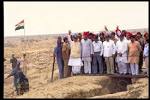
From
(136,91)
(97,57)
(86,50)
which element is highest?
(86,50)

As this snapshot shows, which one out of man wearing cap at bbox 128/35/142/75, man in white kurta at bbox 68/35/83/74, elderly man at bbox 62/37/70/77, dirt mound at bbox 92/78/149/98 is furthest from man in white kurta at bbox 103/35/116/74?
elderly man at bbox 62/37/70/77

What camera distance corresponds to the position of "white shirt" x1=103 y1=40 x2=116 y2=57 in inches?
618

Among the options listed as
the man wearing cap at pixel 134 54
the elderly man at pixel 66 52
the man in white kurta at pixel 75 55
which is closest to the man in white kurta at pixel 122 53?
the man wearing cap at pixel 134 54

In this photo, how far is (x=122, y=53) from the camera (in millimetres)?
15508

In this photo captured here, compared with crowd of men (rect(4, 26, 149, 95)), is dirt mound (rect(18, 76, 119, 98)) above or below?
below

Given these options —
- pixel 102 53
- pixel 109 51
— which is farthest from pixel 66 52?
pixel 109 51

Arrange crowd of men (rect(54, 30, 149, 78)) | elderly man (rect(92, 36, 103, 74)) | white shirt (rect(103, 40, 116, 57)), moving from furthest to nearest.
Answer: elderly man (rect(92, 36, 103, 74)), white shirt (rect(103, 40, 116, 57)), crowd of men (rect(54, 30, 149, 78))

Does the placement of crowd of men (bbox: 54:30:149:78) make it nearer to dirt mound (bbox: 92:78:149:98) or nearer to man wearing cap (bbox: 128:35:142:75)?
man wearing cap (bbox: 128:35:142:75)

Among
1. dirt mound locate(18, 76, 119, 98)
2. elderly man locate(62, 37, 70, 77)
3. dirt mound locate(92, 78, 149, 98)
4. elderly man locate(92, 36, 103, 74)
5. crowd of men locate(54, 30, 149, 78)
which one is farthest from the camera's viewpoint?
elderly man locate(62, 37, 70, 77)

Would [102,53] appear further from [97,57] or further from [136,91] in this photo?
[136,91]

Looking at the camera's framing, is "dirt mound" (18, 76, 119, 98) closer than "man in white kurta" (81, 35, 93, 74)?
Yes

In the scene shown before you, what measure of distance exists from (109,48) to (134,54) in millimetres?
908

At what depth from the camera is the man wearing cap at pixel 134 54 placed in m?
15.2

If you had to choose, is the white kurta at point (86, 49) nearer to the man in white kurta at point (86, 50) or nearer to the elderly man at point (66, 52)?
the man in white kurta at point (86, 50)
